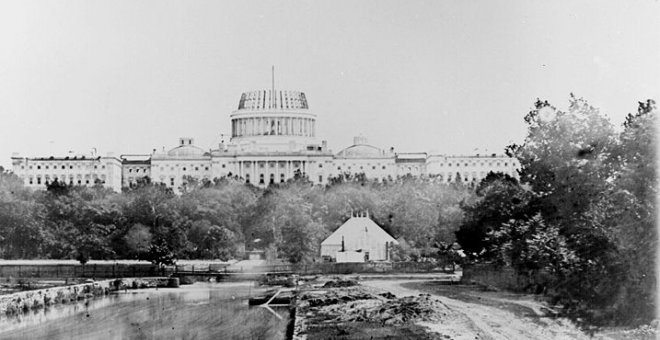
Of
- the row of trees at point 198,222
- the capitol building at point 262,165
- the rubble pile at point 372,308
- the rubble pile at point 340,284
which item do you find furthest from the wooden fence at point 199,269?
the capitol building at point 262,165

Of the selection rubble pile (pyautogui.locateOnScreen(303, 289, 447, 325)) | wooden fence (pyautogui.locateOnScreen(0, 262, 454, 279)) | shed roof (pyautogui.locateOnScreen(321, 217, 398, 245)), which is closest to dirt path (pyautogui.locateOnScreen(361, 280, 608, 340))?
rubble pile (pyautogui.locateOnScreen(303, 289, 447, 325))

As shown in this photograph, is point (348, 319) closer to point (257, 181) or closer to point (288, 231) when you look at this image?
point (288, 231)

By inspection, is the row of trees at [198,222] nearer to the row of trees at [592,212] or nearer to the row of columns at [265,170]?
the row of trees at [592,212]

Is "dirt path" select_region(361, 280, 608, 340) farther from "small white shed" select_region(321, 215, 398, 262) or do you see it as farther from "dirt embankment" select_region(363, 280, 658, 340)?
"small white shed" select_region(321, 215, 398, 262)

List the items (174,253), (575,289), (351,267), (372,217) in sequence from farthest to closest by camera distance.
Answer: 1. (372,217)
2. (174,253)
3. (351,267)
4. (575,289)

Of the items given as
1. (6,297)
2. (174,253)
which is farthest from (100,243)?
(6,297)

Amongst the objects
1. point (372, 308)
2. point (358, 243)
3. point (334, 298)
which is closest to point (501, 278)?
point (334, 298)
